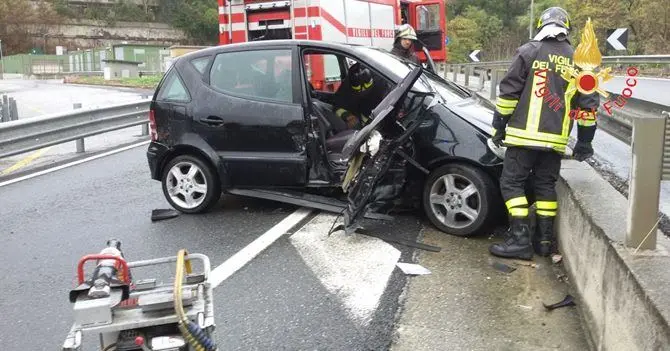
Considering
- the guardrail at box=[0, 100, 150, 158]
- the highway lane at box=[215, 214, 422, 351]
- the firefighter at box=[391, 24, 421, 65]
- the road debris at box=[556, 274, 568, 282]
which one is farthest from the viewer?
the guardrail at box=[0, 100, 150, 158]

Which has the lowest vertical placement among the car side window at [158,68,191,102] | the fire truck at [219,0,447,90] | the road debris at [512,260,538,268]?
the road debris at [512,260,538,268]

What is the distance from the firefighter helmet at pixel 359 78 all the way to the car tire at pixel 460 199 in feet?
5.27

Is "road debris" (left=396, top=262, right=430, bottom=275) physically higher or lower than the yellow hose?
lower

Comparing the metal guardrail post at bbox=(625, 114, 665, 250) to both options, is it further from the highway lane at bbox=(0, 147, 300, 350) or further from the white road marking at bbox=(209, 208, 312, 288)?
the highway lane at bbox=(0, 147, 300, 350)

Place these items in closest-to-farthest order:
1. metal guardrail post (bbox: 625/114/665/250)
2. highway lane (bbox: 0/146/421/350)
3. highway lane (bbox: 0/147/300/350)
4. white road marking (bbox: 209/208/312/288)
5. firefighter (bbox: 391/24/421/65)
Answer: metal guardrail post (bbox: 625/114/665/250) < highway lane (bbox: 0/146/421/350) < highway lane (bbox: 0/147/300/350) < white road marking (bbox: 209/208/312/288) < firefighter (bbox: 391/24/421/65)

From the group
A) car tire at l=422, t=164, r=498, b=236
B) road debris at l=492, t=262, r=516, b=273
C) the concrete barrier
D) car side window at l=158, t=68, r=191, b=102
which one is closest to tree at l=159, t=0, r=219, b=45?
car side window at l=158, t=68, r=191, b=102

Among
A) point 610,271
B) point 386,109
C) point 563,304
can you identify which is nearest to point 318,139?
point 386,109

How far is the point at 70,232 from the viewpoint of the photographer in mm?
5555

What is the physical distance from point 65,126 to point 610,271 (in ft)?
28.6

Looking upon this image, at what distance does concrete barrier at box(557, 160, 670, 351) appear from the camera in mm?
2479

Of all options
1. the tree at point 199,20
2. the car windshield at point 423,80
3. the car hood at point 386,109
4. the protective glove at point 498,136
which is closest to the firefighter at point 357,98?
the car windshield at point 423,80

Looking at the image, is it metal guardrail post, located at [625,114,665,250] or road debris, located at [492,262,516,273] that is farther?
road debris, located at [492,262,516,273]

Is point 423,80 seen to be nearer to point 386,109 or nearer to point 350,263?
point 386,109

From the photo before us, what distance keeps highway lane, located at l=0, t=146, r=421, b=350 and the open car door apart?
0.32m
